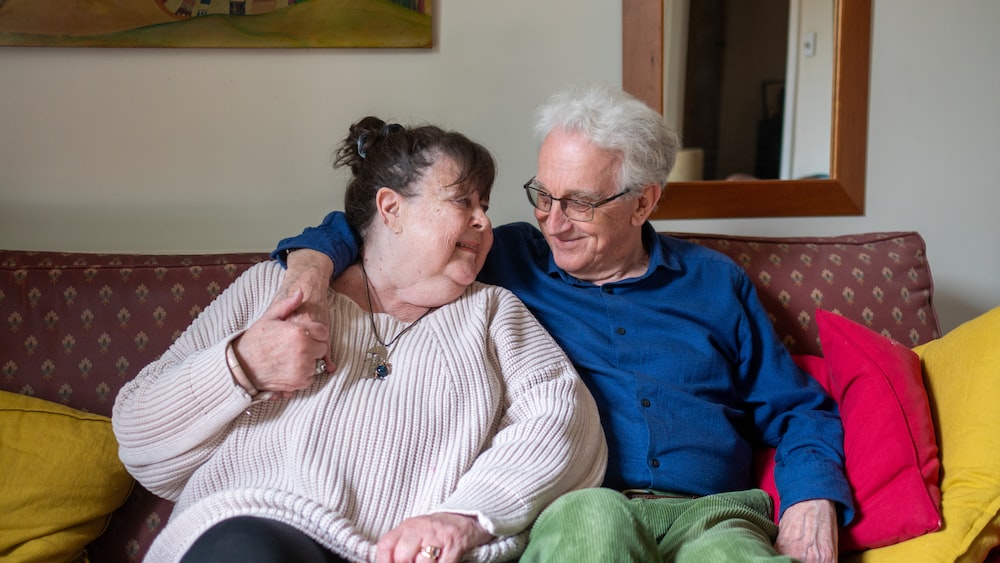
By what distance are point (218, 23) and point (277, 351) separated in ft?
3.70

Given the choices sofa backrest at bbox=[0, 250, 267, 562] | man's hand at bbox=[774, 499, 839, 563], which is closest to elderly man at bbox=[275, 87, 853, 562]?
man's hand at bbox=[774, 499, 839, 563]

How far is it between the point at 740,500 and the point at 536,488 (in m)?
0.44

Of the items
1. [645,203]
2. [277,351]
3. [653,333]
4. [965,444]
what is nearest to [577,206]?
[645,203]

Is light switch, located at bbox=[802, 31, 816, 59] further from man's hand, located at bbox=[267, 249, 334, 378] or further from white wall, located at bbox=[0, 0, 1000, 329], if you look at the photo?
man's hand, located at bbox=[267, 249, 334, 378]

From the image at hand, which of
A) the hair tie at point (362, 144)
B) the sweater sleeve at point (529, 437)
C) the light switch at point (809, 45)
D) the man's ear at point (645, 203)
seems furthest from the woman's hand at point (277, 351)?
the light switch at point (809, 45)

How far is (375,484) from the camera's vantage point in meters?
1.45

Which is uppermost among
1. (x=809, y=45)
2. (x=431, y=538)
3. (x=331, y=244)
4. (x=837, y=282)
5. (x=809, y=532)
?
(x=809, y=45)

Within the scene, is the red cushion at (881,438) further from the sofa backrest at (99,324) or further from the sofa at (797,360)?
the sofa backrest at (99,324)

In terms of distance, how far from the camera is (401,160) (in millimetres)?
1666

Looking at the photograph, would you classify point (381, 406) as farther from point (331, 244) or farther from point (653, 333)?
point (653, 333)

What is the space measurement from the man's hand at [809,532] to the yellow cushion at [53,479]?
1241 mm

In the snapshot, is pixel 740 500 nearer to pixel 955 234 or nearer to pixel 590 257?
pixel 590 257

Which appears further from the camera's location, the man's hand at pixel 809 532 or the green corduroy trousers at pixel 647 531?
the man's hand at pixel 809 532

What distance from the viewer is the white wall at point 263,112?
2184 millimetres
